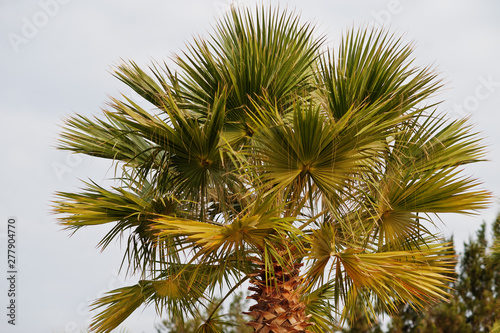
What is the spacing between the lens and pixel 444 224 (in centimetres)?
598

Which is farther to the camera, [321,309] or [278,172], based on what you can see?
[321,309]

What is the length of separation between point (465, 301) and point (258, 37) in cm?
1706

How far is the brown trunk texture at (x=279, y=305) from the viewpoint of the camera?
5.78m

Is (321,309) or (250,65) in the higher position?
(250,65)

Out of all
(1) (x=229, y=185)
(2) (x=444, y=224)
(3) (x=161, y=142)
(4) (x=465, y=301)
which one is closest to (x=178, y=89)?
(3) (x=161, y=142)

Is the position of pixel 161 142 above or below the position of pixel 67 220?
above

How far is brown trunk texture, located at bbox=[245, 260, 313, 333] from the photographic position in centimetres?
578

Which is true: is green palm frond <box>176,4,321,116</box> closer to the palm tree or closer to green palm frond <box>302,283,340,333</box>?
the palm tree

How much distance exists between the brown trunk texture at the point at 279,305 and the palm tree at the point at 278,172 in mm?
15

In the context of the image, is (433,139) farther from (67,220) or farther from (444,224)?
(67,220)

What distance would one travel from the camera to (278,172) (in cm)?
531

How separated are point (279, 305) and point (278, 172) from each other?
59.3 inches

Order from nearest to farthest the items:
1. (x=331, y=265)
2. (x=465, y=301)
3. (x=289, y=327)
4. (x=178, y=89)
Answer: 1. (x=331, y=265)
2. (x=289, y=327)
3. (x=178, y=89)
4. (x=465, y=301)

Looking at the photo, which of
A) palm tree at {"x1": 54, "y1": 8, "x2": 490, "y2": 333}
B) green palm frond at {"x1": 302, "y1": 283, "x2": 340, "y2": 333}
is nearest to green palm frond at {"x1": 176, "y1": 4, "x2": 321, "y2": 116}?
palm tree at {"x1": 54, "y1": 8, "x2": 490, "y2": 333}
